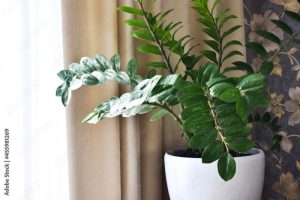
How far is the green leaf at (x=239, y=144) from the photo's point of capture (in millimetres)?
820

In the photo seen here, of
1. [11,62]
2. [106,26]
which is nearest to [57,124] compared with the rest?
[11,62]

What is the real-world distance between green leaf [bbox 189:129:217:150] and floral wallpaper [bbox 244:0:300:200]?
0.80 metres

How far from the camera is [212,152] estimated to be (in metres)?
0.81

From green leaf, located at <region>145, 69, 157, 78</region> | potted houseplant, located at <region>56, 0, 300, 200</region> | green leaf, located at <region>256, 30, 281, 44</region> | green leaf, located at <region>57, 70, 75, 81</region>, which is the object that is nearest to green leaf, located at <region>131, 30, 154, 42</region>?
potted houseplant, located at <region>56, 0, 300, 200</region>

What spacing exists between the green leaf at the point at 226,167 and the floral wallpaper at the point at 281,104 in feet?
2.71

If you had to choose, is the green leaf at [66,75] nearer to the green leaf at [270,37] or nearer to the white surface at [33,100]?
the white surface at [33,100]

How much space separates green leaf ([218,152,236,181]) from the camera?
0.77 m

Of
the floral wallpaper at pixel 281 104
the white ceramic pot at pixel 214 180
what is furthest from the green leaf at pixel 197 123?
the floral wallpaper at pixel 281 104

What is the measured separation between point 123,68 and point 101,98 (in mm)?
128

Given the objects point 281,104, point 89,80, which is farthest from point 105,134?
point 281,104

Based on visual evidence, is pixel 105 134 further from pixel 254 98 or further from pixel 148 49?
pixel 254 98

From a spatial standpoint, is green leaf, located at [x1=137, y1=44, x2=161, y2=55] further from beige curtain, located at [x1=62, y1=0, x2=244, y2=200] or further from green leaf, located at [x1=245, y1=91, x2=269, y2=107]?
green leaf, located at [x1=245, y1=91, x2=269, y2=107]

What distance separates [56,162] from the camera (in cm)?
127

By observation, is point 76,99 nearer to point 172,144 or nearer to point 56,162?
point 56,162
